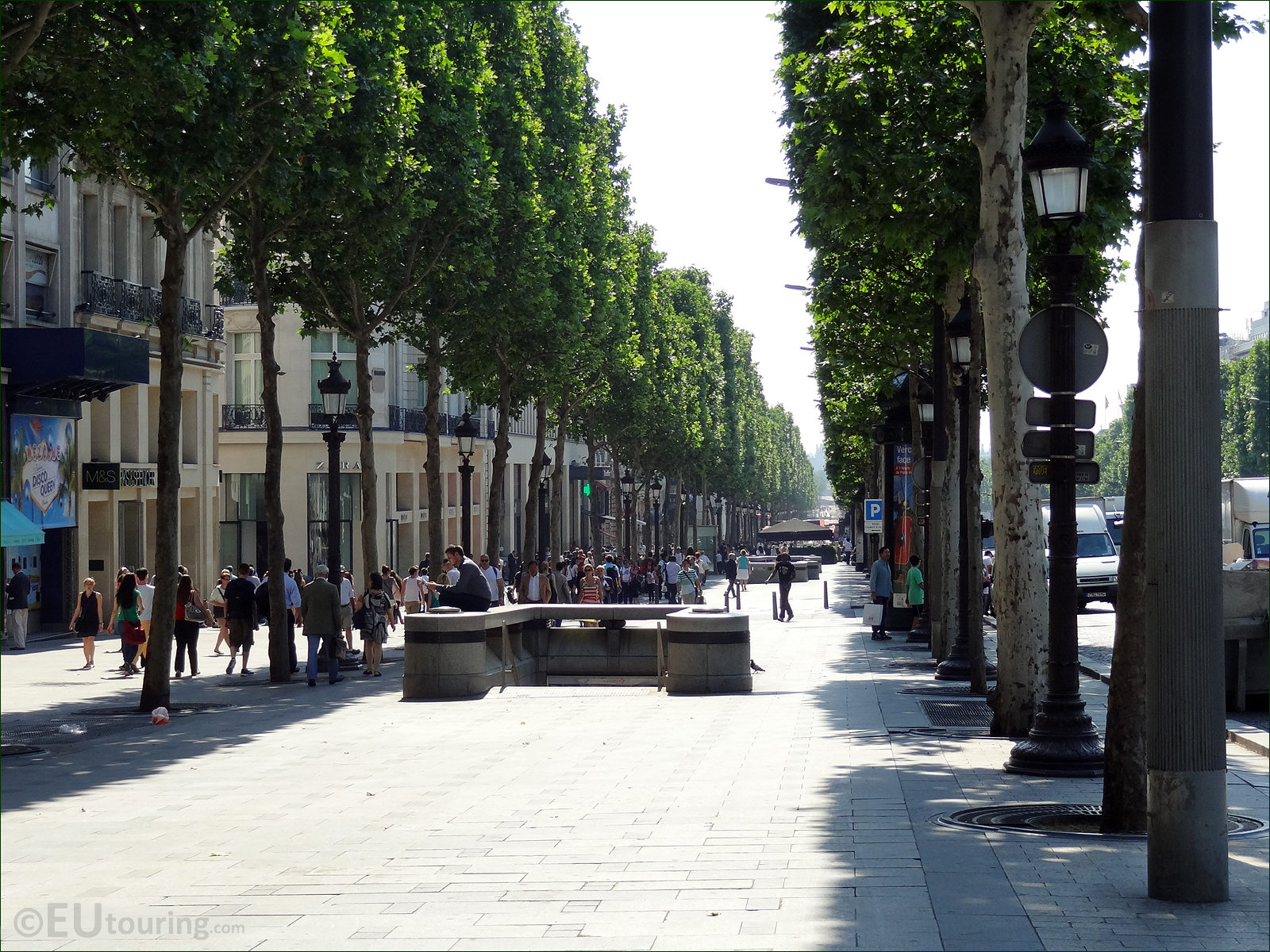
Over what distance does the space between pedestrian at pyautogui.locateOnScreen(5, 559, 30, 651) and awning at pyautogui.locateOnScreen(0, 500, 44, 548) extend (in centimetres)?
2247

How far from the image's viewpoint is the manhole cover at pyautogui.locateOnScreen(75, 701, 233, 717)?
1884 cm

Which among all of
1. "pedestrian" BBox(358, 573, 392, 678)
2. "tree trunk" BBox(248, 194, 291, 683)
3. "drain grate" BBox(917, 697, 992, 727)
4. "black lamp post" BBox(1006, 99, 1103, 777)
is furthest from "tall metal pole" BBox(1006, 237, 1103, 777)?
"pedestrian" BBox(358, 573, 392, 678)

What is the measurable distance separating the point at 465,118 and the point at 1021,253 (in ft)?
55.4

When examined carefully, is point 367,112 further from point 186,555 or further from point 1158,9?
point 186,555

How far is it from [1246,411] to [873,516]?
58.6 meters

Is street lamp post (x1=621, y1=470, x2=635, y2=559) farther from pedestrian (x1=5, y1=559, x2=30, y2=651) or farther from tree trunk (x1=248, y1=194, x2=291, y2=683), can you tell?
tree trunk (x1=248, y1=194, x2=291, y2=683)

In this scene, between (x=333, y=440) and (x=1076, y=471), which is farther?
(x=333, y=440)

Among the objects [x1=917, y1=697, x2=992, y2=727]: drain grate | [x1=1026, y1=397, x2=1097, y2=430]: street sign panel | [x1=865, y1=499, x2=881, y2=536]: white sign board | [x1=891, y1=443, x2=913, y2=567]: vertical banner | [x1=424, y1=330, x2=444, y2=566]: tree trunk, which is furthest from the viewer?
[x1=865, y1=499, x2=881, y2=536]: white sign board

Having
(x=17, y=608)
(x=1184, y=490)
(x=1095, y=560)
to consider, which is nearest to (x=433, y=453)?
(x=17, y=608)

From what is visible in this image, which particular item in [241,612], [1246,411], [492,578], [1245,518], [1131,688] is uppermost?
[1246,411]

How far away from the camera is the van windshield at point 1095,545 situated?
146 ft

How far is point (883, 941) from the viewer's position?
260 inches

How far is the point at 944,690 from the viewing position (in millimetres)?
20578
